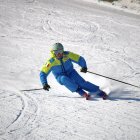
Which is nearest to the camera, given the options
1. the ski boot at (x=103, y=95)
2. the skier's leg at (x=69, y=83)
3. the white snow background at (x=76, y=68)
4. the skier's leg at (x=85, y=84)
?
the white snow background at (x=76, y=68)

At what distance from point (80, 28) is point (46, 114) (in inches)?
268

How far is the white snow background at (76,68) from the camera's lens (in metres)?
6.79

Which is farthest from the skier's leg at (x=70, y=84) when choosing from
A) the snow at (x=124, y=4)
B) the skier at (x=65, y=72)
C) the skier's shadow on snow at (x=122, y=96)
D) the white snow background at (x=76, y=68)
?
the snow at (x=124, y=4)

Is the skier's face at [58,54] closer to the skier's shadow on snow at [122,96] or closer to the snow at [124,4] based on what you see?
the skier's shadow on snow at [122,96]

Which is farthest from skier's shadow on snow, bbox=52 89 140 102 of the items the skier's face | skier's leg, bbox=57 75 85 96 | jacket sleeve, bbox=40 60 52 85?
the skier's face

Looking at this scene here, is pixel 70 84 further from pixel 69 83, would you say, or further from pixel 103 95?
pixel 103 95

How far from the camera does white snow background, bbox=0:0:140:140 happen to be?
22.3 ft

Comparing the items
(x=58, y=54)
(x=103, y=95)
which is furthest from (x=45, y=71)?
(x=103, y=95)

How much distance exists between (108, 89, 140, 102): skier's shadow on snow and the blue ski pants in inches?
17.7

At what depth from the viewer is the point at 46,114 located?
7.27m

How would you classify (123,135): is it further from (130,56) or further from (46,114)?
(130,56)

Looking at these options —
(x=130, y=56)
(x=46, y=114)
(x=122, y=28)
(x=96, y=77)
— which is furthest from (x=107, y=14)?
(x=46, y=114)

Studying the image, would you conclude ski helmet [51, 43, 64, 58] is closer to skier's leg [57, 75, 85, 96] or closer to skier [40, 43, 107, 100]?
skier [40, 43, 107, 100]

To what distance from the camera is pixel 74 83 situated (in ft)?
26.5
